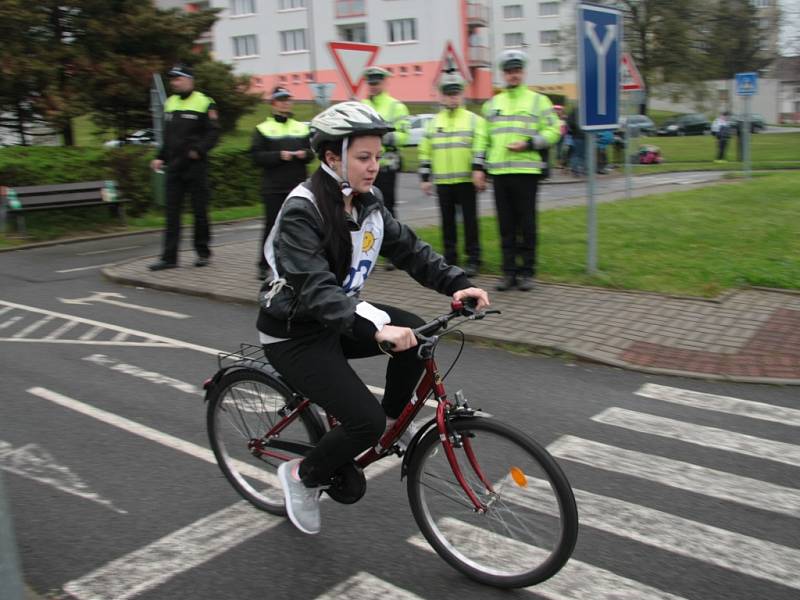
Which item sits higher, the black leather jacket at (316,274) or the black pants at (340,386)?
the black leather jacket at (316,274)

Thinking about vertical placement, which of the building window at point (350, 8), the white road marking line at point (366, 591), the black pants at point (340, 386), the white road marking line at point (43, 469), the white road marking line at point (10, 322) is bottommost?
the white road marking line at point (366, 591)

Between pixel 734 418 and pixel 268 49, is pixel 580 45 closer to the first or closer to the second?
pixel 734 418

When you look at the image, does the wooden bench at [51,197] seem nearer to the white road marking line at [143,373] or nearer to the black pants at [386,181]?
the black pants at [386,181]

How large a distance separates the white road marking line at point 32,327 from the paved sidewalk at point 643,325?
1.58 metres

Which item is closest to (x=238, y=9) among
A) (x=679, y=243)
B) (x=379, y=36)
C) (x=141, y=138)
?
(x=379, y=36)

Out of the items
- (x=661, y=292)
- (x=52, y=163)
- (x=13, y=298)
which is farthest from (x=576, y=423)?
(x=52, y=163)

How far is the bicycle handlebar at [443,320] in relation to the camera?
309 cm

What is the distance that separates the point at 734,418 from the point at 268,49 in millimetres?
63751

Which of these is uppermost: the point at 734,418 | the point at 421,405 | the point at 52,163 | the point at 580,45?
the point at 580,45

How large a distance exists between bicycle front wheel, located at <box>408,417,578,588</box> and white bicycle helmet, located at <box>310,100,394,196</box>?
1156 mm

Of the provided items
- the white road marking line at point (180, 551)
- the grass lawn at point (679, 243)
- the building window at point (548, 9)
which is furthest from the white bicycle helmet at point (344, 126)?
the building window at point (548, 9)

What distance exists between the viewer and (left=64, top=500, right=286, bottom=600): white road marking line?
339cm

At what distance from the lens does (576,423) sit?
5156 millimetres

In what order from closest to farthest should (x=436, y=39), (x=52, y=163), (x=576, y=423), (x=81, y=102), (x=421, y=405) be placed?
(x=421, y=405), (x=576, y=423), (x=52, y=163), (x=81, y=102), (x=436, y=39)
